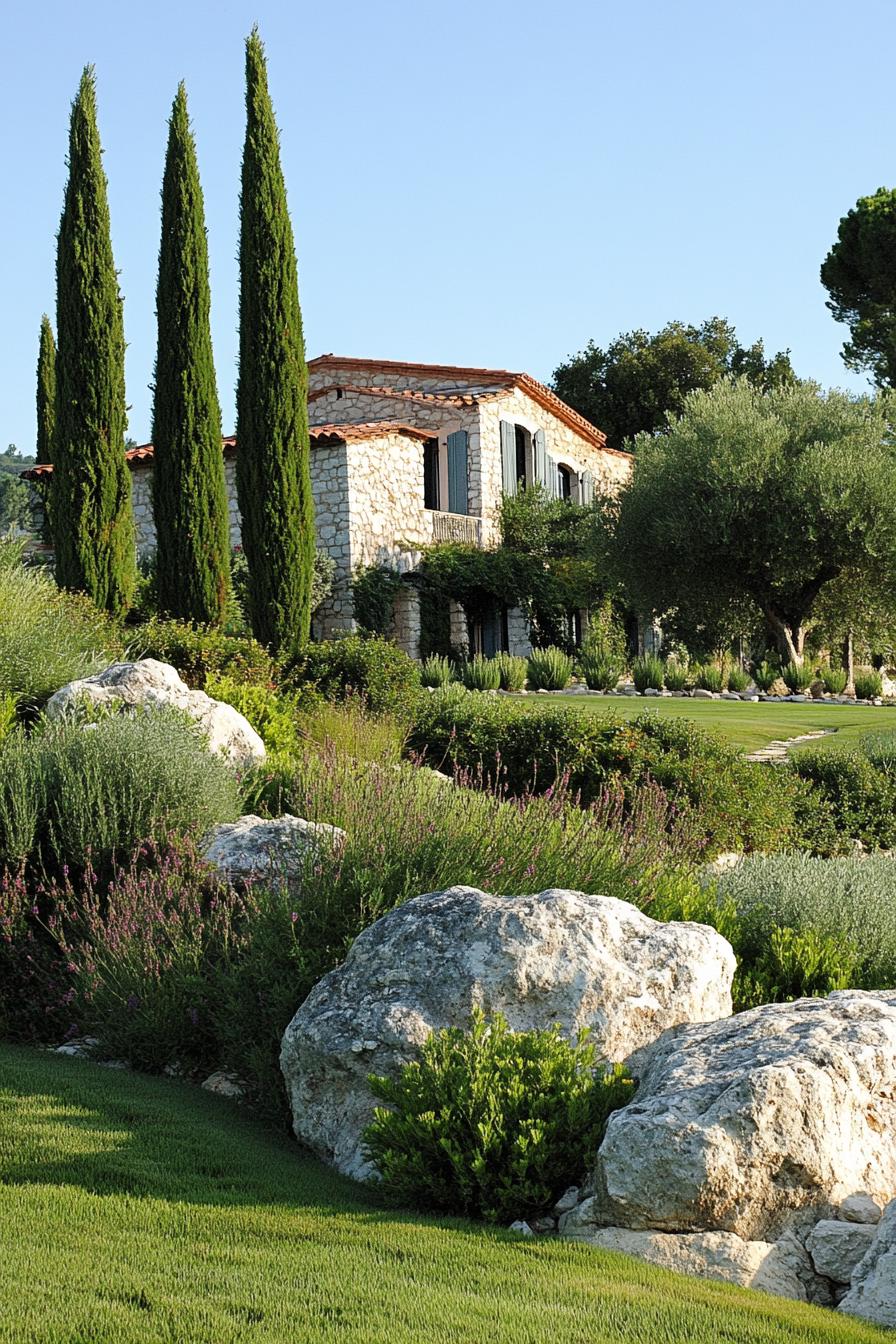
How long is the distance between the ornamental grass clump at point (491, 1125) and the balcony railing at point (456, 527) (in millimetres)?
23837

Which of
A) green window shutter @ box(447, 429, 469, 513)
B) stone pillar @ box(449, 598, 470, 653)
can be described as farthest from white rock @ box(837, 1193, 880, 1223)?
green window shutter @ box(447, 429, 469, 513)

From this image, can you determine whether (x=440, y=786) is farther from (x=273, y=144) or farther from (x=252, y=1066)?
(x=273, y=144)

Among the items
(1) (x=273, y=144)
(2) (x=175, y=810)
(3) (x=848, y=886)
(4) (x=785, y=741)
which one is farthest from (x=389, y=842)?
(1) (x=273, y=144)

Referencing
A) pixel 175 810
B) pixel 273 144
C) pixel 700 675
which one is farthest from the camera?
pixel 700 675

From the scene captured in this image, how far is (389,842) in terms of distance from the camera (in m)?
6.11

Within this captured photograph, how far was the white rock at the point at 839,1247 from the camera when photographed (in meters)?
3.71

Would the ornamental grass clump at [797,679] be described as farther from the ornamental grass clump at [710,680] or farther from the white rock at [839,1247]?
the white rock at [839,1247]

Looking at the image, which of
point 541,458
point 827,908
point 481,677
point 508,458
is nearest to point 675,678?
point 481,677

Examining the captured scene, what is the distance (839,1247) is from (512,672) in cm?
1859

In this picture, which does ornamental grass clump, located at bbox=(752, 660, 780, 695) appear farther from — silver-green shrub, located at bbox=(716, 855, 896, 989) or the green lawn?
silver-green shrub, located at bbox=(716, 855, 896, 989)

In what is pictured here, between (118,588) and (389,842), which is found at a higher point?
(118,588)

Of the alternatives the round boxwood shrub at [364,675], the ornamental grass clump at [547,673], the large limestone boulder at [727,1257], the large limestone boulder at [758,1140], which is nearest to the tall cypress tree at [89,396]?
the round boxwood shrub at [364,675]

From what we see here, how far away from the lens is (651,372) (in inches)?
1741

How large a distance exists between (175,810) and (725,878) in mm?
3141
